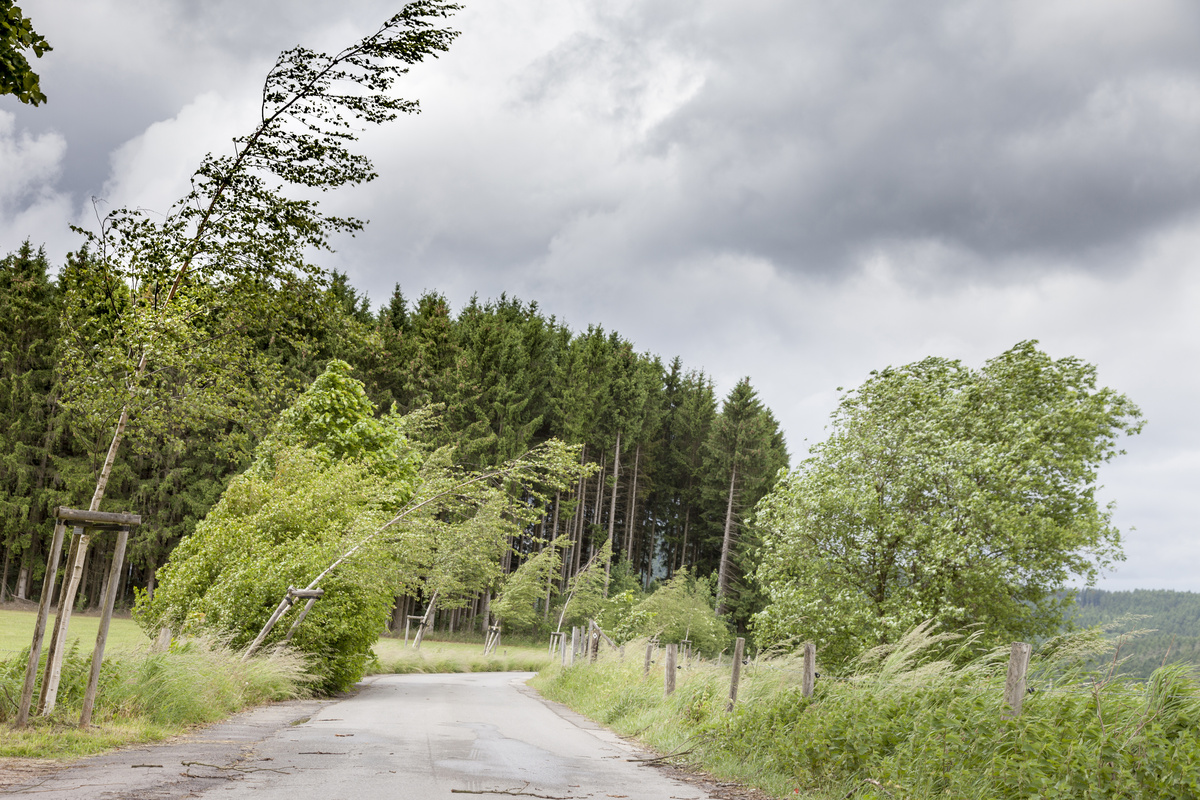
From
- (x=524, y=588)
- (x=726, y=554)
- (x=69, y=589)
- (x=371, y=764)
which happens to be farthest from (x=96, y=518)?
(x=726, y=554)

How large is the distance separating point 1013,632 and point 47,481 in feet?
152

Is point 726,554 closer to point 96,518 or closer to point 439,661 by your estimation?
point 439,661

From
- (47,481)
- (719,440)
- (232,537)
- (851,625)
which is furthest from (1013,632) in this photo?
(47,481)

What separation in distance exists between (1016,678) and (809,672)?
3166 millimetres

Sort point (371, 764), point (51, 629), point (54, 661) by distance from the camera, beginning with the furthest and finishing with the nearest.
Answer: point (51, 629) < point (54, 661) < point (371, 764)

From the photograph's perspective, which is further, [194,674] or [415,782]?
[194,674]

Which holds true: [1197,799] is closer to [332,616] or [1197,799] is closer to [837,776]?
[837,776]

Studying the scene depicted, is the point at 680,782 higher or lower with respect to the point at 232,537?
lower

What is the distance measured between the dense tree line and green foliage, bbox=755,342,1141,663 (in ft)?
54.2

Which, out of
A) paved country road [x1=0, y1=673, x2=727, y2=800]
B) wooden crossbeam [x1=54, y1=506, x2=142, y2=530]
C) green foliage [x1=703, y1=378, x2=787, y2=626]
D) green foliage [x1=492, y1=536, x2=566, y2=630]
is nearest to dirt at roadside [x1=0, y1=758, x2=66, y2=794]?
paved country road [x1=0, y1=673, x2=727, y2=800]

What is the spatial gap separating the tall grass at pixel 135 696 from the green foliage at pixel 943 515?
12762 mm

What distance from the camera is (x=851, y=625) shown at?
20.4m

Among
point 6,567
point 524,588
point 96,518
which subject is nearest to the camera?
point 96,518

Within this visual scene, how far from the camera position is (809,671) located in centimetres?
927
